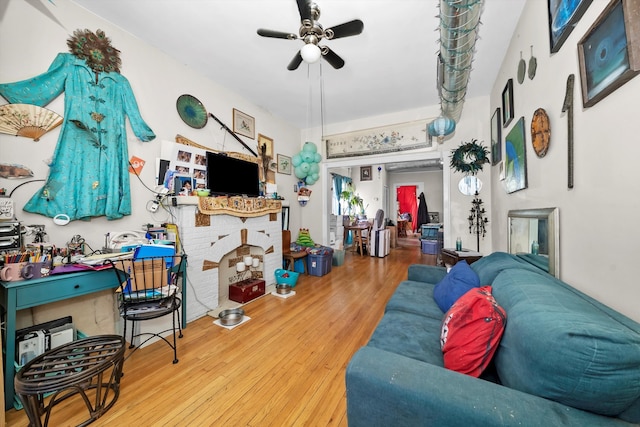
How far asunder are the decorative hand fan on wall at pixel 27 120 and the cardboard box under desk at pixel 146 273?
4.00 ft

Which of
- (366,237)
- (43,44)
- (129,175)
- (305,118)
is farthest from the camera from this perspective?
(366,237)

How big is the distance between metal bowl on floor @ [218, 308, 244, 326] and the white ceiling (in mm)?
2947

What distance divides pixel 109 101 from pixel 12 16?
690mm

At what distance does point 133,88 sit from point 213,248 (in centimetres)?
190

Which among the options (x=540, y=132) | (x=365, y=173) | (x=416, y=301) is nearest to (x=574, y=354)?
(x=416, y=301)

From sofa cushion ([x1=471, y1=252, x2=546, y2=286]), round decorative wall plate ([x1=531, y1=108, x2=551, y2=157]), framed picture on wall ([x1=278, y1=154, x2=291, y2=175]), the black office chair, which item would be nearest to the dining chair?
framed picture on wall ([x1=278, y1=154, x2=291, y2=175])

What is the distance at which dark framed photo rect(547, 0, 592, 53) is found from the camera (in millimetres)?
1168

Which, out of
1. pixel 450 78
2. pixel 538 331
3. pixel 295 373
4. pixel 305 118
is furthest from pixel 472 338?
pixel 305 118

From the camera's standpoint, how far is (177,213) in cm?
260

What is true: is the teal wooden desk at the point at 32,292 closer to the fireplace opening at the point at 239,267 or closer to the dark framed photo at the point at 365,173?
the fireplace opening at the point at 239,267

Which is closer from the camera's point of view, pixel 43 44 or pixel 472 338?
pixel 472 338

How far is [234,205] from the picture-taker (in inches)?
121

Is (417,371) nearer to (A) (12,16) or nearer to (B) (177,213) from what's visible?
(B) (177,213)

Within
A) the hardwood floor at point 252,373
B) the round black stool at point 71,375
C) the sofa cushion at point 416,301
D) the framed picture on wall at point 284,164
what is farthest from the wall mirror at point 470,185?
the round black stool at point 71,375
